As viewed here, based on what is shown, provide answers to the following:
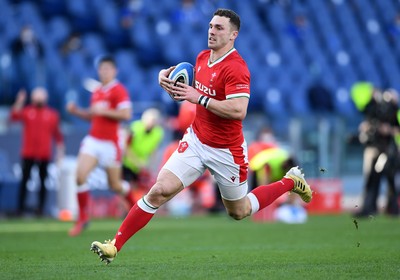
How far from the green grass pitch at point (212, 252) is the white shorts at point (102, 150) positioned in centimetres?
103

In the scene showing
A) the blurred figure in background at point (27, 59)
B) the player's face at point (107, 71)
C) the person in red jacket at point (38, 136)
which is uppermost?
the player's face at point (107, 71)

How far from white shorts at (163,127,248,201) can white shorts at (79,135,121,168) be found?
498 centimetres

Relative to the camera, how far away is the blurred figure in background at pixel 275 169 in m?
17.2

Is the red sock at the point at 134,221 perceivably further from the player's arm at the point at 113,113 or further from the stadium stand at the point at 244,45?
the stadium stand at the point at 244,45

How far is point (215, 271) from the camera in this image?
733 cm

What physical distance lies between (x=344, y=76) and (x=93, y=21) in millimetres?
7430

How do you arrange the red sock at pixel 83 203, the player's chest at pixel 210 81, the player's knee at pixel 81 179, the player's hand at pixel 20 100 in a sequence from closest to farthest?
1. the player's chest at pixel 210 81
2. the player's knee at pixel 81 179
3. the red sock at pixel 83 203
4. the player's hand at pixel 20 100

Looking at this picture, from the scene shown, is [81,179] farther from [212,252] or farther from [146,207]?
[146,207]

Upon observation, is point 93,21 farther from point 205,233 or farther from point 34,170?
point 205,233

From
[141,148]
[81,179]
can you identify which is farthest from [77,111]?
[141,148]

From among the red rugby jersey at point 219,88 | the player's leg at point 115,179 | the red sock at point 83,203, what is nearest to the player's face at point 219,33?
the red rugby jersey at point 219,88

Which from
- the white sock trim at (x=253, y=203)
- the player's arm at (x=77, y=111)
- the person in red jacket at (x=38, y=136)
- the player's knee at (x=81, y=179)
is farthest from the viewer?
the person in red jacket at (x=38, y=136)

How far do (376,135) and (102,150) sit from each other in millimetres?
6245

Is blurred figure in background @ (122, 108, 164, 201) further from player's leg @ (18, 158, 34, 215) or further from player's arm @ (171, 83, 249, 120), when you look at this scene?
player's arm @ (171, 83, 249, 120)
